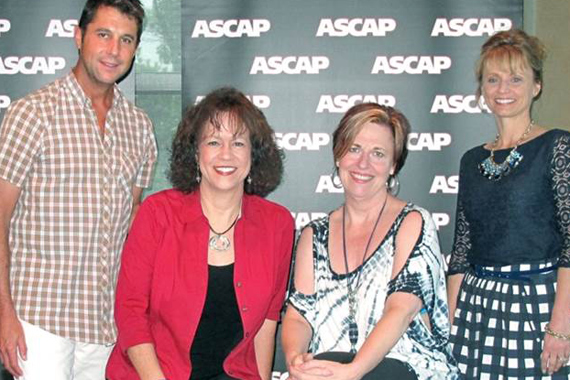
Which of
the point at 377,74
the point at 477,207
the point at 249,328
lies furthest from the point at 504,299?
the point at 377,74

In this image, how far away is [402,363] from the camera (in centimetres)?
238

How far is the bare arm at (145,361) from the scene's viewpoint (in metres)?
2.44

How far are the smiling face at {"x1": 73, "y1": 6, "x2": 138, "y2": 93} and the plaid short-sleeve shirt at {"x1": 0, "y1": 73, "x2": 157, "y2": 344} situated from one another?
0.24ft

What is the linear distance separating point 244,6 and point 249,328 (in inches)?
75.1

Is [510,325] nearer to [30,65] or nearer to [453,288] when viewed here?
[453,288]

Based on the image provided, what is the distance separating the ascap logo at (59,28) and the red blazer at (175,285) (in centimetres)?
161

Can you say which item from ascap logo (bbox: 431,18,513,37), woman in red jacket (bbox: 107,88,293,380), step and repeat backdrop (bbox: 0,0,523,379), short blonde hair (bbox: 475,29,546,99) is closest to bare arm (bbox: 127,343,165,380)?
woman in red jacket (bbox: 107,88,293,380)

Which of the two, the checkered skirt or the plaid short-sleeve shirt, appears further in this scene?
the plaid short-sleeve shirt

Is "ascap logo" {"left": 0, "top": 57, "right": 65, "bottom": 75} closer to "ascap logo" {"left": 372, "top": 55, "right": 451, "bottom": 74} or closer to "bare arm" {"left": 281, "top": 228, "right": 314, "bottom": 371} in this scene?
"ascap logo" {"left": 372, "top": 55, "right": 451, "bottom": 74}

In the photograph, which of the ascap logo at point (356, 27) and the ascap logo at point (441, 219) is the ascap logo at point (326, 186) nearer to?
the ascap logo at point (441, 219)

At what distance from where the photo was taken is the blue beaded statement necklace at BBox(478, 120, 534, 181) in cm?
274

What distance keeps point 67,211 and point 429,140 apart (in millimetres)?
1901

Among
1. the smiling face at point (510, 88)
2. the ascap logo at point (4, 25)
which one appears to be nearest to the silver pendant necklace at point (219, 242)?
the smiling face at point (510, 88)

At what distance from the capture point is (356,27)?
377cm
